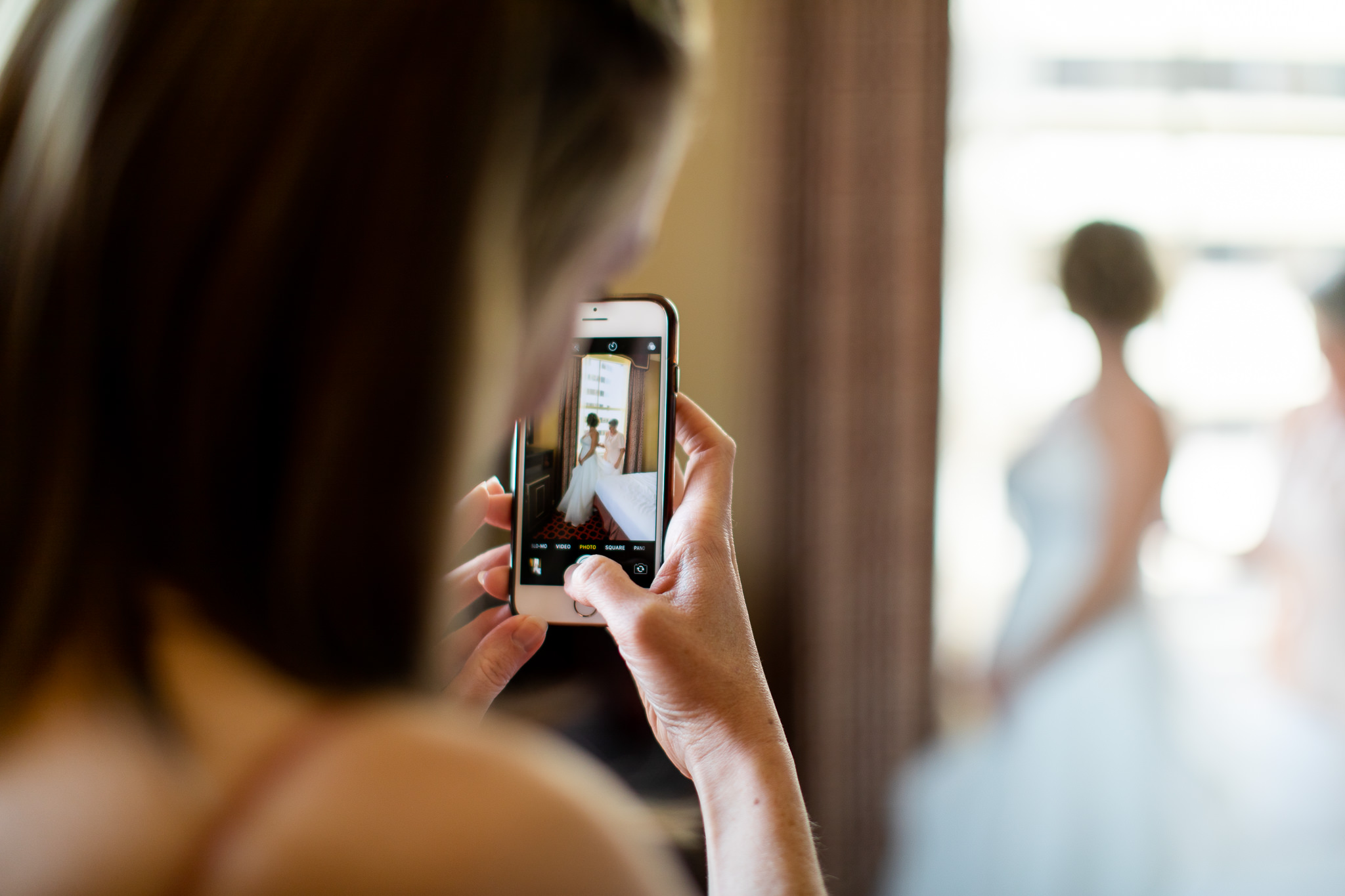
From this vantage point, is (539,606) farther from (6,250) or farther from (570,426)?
(6,250)

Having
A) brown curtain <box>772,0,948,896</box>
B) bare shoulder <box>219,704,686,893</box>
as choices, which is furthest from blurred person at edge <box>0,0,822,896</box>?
brown curtain <box>772,0,948,896</box>

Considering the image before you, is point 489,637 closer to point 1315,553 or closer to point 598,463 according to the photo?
point 598,463

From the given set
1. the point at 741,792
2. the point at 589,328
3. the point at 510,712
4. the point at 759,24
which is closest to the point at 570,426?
the point at 589,328

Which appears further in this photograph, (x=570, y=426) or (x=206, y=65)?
(x=570, y=426)

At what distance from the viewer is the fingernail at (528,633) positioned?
733 millimetres

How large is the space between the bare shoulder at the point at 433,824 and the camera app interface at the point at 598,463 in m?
0.47

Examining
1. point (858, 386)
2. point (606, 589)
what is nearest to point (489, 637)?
point (606, 589)

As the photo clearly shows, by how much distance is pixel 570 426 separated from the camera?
752mm

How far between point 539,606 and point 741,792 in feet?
0.93

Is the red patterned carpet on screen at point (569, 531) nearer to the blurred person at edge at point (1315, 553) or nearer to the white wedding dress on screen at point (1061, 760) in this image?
the white wedding dress on screen at point (1061, 760)

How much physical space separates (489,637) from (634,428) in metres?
0.22

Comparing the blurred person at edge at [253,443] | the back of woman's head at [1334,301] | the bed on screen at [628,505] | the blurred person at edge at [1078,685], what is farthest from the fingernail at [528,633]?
the back of woman's head at [1334,301]

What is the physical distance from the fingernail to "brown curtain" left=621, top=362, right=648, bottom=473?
0.16 m

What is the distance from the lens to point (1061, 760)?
6.39ft
